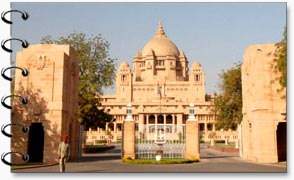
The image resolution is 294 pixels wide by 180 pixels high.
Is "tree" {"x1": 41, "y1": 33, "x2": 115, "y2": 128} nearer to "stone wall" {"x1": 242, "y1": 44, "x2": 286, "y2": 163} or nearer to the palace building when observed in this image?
"stone wall" {"x1": 242, "y1": 44, "x2": 286, "y2": 163}

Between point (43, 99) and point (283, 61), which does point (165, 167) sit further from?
point (43, 99)

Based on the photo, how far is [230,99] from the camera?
34.6 m

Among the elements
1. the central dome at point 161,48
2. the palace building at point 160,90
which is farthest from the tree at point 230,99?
the central dome at point 161,48

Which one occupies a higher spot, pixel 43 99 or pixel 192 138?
pixel 43 99

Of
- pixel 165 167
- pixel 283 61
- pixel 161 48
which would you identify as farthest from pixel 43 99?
pixel 161 48

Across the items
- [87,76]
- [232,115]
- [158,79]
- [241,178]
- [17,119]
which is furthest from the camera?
[158,79]

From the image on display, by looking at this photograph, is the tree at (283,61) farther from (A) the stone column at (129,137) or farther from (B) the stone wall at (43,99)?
(B) the stone wall at (43,99)

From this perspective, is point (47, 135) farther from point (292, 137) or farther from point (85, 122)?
point (85, 122)

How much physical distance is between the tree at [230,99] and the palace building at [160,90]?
111 ft

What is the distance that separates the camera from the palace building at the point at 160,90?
73688mm

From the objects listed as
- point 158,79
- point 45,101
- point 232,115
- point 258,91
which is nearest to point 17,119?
point 45,101

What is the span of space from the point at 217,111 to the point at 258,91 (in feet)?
65.5

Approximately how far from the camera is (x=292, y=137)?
9.79m

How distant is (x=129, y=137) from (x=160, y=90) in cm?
6587
